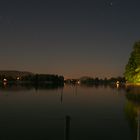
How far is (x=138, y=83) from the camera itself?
10444cm

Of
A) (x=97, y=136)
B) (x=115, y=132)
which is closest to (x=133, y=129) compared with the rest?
(x=115, y=132)

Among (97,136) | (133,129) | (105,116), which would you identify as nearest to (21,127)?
(97,136)

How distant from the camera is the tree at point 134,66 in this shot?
102 m

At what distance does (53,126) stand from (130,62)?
8074 centimetres

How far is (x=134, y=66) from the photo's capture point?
11425 cm

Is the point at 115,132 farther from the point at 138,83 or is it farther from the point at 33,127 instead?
the point at 138,83

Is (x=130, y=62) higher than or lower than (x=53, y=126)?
higher

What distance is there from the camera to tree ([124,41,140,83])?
102 meters

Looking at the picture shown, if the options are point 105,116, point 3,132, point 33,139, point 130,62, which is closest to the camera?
point 33,139

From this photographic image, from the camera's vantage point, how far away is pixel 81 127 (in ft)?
132

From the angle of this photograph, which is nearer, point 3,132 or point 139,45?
point 3,132

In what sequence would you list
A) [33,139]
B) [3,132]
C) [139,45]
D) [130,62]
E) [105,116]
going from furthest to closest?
[130,62] → [139,45] → [105,116] → [3,132] → [33,139]

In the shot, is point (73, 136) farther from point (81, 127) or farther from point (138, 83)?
point (138, 83)

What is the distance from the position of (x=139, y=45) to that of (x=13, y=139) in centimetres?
7807
